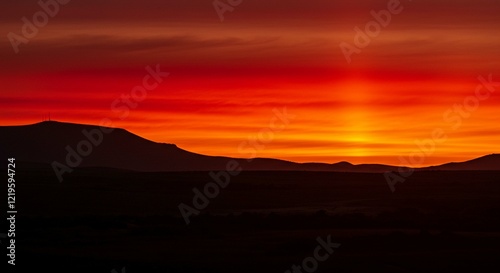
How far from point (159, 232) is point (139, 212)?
13704 mm

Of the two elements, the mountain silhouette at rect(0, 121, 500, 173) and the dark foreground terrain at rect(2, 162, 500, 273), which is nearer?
the dark foreground terrain at rect(2, 162, 500, 273)

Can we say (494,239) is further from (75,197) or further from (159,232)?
(75,197)

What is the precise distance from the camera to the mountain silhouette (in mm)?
170000

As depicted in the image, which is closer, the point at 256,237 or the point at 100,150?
the point at 256,237

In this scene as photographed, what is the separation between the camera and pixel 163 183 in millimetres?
85250

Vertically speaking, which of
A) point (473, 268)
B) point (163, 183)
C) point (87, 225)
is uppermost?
point (163, 183)

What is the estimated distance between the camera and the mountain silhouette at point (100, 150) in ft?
558

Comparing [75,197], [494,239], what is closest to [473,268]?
[494,239]

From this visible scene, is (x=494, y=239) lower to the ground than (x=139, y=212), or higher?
lower

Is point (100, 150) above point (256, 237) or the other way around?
above

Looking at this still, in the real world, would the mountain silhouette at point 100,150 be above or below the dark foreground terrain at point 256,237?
above

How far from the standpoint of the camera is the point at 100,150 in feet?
603

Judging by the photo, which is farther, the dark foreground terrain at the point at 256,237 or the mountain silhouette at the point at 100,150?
the mountain silhouette at the point at 100,150

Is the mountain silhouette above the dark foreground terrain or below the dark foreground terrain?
above
